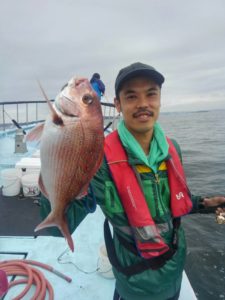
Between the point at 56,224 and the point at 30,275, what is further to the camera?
the point at 30,275

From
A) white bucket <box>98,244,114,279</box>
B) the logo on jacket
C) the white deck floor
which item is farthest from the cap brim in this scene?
the white deck floor

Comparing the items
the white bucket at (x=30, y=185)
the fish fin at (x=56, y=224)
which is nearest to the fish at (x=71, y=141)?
the fish fin at (x=56, y=224)

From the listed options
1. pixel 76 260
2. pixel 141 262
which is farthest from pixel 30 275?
pixel 141 262

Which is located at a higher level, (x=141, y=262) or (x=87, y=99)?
A: (x=87, y=99)

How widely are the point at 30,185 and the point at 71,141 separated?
11.9 ft

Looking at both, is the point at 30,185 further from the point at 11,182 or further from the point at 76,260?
the point at 76,260

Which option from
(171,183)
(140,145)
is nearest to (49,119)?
(140,145)

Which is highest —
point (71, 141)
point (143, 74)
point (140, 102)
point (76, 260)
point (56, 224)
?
point (143, 74)

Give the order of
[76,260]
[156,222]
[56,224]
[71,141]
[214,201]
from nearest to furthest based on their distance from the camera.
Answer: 1. [71,141]
2. [56,224]
3. [156,222]
4. [214,201]
5. [76,260]

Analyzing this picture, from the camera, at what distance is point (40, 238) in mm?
3326

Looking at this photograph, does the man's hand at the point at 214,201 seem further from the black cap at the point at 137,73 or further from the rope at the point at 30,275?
the rope at the point at 30,275

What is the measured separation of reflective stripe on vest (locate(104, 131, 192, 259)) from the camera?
1.81m

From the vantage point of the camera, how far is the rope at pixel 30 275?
2.36 metres

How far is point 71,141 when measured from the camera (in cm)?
131
